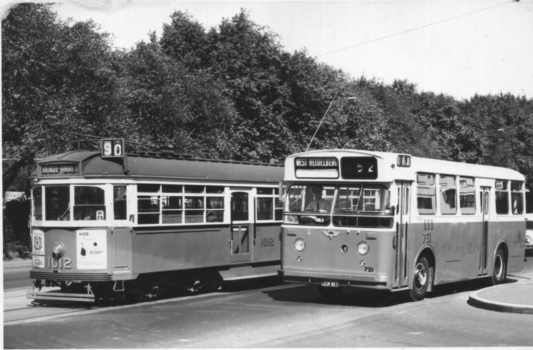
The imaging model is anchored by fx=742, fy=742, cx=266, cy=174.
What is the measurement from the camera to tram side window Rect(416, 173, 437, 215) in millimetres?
14933

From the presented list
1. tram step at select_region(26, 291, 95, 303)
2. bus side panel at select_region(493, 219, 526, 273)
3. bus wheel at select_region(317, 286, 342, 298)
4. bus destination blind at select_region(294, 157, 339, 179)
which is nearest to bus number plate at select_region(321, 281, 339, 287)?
bus wheel at select_region(317, 286, 342, 298)

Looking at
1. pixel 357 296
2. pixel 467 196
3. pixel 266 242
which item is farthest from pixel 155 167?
pixel 467 196

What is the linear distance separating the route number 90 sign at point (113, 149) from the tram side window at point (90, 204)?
2.33ft

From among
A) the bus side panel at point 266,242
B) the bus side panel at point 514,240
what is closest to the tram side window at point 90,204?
the bus side panel at point 266,242

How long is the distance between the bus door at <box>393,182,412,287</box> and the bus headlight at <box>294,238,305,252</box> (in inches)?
71.1

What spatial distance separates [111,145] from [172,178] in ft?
5.18

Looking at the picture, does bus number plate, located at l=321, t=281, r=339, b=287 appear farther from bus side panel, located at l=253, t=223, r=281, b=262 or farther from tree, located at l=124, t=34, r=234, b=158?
tree, located at l=124, t=34, r=234, b=158

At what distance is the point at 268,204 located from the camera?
1862 cm

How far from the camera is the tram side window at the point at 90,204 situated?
47.8 feet

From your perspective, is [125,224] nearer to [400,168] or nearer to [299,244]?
[299,244]

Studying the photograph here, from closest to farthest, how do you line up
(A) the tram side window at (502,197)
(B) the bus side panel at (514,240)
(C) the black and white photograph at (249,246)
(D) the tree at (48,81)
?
(C) the black and white photograph at (249,246), (A) the tram side window at (502,197), (B) the bus side panel at (514,240), (D) the tree at (48,81)

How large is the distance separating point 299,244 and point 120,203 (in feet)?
11.9

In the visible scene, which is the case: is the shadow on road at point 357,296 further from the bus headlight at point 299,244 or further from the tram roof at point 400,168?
the tram roof at point 400,168

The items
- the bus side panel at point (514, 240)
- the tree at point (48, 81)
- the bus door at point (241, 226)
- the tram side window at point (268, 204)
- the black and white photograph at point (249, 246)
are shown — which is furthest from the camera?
the tree at point (48, 81)
